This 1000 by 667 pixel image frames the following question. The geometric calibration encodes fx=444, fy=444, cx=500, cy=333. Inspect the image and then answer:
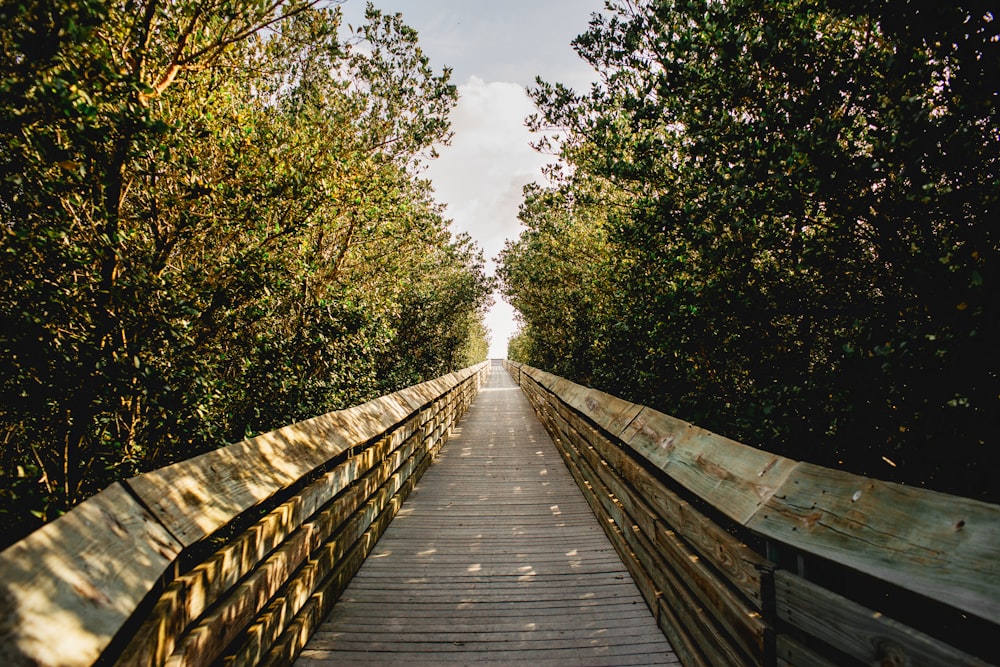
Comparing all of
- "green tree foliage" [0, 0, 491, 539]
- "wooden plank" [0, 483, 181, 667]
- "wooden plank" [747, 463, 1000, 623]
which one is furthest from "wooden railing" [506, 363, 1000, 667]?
"green tree foliage" [0, 0, 491, 539]

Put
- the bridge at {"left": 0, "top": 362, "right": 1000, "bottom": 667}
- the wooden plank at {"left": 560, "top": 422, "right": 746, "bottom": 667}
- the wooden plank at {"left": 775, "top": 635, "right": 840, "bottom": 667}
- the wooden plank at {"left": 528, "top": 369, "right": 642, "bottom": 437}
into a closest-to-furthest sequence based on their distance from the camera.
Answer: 1. the bridge at {"left": 0, "top": 362, "right": 1000, "bottom": 667}
2. the wooden plank at {"left": 775, "top": 635, "right": 840, "bottom": 667}
3. the wooden plank at {"left": 560, "top": 422, "right": 746, "bottom": 667}
4. the wooden plank at {"left": 528, "top": 369, "right": 642, "bottom": 437}

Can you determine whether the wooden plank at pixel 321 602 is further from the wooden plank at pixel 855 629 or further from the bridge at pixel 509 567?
the wooden plank at pixel 855 629

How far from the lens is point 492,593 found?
11.5ft

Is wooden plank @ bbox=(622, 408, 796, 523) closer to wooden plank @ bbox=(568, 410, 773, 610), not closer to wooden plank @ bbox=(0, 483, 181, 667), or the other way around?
wooden plank @ bbox=(568, 410, 773, 610)

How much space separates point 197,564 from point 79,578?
1.03 m

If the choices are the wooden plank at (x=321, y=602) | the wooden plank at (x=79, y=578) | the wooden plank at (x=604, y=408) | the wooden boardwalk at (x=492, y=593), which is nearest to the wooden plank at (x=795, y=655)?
the wooden boardwalk at (x=492, y=593)

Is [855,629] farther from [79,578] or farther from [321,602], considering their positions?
[321,602]

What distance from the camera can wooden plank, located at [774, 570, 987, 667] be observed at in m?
1.13

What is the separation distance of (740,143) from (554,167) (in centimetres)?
518

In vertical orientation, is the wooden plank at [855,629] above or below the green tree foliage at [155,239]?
below

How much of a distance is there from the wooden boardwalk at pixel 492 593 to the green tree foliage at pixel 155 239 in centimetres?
203

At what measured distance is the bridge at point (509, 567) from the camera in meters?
1.19

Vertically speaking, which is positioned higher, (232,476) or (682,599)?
(232,476)

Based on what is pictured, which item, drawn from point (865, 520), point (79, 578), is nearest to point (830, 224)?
point (865, 520)
